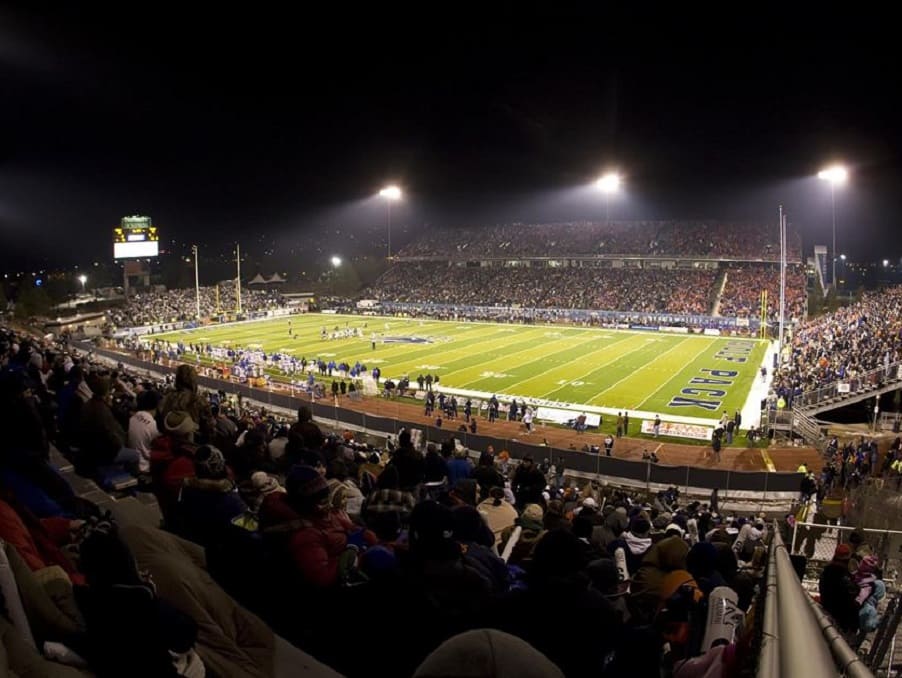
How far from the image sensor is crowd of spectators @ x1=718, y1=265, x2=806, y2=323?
179 ft

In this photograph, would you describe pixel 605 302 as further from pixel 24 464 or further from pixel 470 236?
pixel 24 464

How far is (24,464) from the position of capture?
4.61 m

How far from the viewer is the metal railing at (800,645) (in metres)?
1.26

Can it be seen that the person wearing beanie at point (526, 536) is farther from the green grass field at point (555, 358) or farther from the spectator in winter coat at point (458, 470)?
the green grass field at point (555, 358)

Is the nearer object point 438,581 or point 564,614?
point 564,614

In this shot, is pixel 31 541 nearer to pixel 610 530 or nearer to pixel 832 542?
pixel 610 530

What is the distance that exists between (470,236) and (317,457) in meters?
88.1

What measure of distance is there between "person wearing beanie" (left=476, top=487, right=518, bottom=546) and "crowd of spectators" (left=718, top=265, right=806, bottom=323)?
2032 inches

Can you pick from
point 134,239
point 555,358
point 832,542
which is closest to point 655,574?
point 832,542

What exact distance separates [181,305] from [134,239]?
29.8ft

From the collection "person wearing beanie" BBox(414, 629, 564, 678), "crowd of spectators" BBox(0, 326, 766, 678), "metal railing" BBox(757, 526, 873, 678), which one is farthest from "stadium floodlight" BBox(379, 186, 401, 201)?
"person wearing beanie" BBox(414, 629, 564, 678)

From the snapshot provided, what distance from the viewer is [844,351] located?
101 ft

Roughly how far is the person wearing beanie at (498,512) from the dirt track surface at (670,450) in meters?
14.1

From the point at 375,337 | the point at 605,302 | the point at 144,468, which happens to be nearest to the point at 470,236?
the point at 605,302
